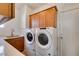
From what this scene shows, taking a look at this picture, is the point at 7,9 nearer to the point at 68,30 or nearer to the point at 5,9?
the point at 5,9

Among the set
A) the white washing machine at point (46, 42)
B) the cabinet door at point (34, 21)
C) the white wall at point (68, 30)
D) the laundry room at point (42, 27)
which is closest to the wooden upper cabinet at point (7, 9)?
the laundry room at point (42, 27)

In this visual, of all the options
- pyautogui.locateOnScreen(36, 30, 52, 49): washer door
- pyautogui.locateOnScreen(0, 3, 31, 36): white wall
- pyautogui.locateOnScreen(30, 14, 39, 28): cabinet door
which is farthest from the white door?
pyautogui.locateOnScreen(0, 3, 31, 36): white wall

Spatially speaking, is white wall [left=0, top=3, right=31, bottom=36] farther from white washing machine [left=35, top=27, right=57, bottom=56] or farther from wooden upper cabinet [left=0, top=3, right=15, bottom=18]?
white washing machine [left=35, top=27, right=57, bottom=56]

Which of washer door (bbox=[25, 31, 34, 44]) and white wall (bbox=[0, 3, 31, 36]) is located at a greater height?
white wall (bbox=[0, 3, 31, 36])

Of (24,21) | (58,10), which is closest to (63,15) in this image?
(58,10)

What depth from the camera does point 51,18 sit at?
3.40ft

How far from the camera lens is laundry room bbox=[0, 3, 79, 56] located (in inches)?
40.9

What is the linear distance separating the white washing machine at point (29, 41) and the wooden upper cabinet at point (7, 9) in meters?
0.24

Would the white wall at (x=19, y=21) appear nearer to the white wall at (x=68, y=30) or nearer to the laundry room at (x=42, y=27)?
the laundry room at (x=42, y=27)

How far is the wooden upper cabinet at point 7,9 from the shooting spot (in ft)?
3.48

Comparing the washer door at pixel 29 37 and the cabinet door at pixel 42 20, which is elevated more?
the cabinet door at pixel 42 20

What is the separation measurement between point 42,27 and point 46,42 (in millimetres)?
170

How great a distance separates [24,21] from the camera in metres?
1.07

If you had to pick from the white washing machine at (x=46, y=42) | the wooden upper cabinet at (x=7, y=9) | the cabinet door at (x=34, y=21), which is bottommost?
the white washing machine at (x=46, y=42)
